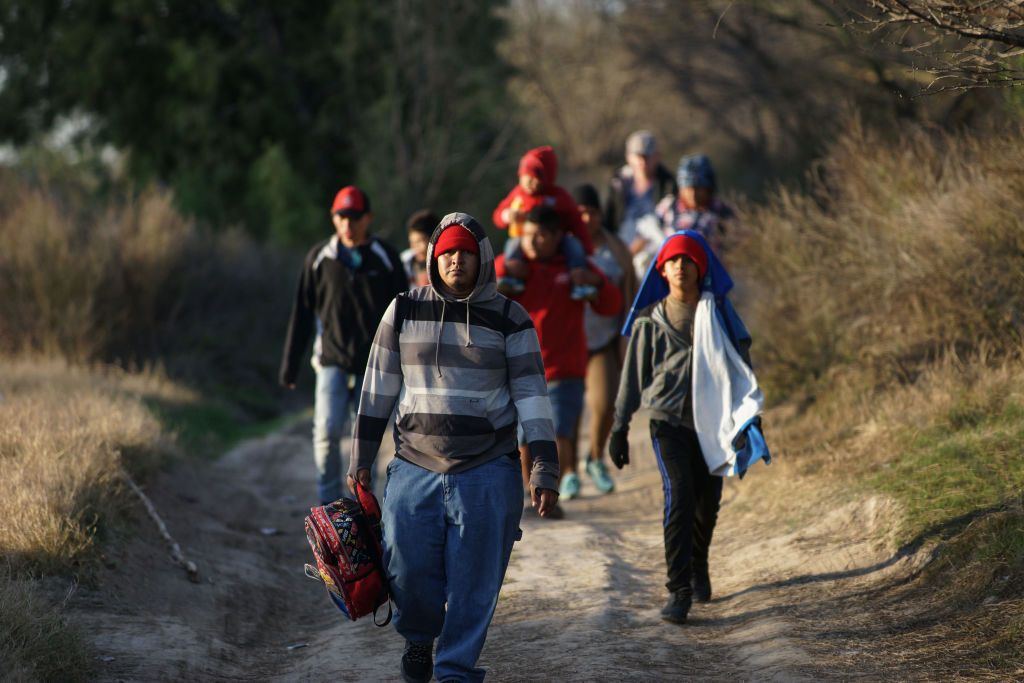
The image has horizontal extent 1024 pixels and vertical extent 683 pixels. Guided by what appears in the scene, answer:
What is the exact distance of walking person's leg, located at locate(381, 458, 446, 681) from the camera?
5.09 meters

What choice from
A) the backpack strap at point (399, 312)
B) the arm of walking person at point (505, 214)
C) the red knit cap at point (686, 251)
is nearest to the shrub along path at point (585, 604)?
the backpack strap at point (399, 312)

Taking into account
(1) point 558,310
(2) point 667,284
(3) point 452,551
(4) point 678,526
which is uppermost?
(2) point 667,284

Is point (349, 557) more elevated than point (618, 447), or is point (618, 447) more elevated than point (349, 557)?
point (618, 447)

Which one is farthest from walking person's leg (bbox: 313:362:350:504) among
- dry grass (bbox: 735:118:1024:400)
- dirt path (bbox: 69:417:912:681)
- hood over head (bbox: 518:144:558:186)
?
dry grass (bbox: 735:118:1024:400)

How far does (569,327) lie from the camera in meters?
8.98

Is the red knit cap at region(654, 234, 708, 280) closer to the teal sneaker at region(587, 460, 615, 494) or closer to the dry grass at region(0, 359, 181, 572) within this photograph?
the dry grass at region(0, 359, 181, 572)

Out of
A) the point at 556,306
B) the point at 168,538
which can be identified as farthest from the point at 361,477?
the point at 556,306

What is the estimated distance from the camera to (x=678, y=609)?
6.63 metres

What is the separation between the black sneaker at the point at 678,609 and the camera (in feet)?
21.8

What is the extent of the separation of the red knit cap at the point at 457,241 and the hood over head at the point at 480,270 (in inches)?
0.5

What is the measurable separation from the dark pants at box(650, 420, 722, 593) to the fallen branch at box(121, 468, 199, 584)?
9.38 ft

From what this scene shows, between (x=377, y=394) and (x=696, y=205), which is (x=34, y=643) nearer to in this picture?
(x=377, y=394)

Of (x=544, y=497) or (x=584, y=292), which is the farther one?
(x=584, y=292)

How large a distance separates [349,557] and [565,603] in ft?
7.32
